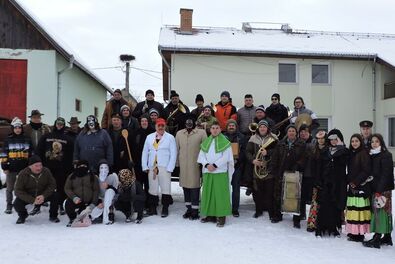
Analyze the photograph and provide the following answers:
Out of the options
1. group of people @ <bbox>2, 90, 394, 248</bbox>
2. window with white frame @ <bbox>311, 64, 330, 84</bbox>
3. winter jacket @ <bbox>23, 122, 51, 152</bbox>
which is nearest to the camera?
group of people @ <bbox>2, 90, 394, 248</bbox>

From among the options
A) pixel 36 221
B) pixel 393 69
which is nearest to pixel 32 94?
pixel 36 221

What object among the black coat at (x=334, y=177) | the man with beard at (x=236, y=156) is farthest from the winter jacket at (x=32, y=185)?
the black coat at (x=334, y=177)

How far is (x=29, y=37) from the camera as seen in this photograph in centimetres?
1572

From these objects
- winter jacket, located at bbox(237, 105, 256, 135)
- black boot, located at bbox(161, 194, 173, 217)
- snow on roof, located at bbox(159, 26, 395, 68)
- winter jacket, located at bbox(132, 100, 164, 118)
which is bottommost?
black boot, located at bbox(161, 194, 173, 217)

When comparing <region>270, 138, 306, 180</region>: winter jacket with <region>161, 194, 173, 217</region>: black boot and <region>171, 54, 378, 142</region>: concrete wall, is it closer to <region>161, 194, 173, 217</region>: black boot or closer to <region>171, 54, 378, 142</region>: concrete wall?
<region>161, 194, 173, 217</region>: black boot

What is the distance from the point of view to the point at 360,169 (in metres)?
6.48

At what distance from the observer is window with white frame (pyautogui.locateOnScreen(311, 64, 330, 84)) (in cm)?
2017

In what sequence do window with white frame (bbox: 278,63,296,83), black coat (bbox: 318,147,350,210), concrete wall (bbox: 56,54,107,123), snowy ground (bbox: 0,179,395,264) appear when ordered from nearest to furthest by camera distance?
snowy ground (bbox: 0,179,395,264)
black coat (bbox: 318,147,350,210)
concrete wall (bbox: 56,54,107,123)
window with white frame (bbox: 278,63,296,83)

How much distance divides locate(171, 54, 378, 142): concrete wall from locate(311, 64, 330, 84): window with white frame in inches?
8.3

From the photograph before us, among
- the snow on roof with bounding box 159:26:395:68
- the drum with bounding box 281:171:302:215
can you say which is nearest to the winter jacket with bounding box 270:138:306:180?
the drum with bounding box 281:171:302:215

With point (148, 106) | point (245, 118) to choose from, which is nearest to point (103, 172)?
point (148, 106)

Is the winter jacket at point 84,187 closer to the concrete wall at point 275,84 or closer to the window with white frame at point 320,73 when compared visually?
the concrete wall at point 275,84

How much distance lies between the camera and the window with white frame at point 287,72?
19953 millimetres

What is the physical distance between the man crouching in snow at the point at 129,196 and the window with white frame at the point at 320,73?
47.3 ft
